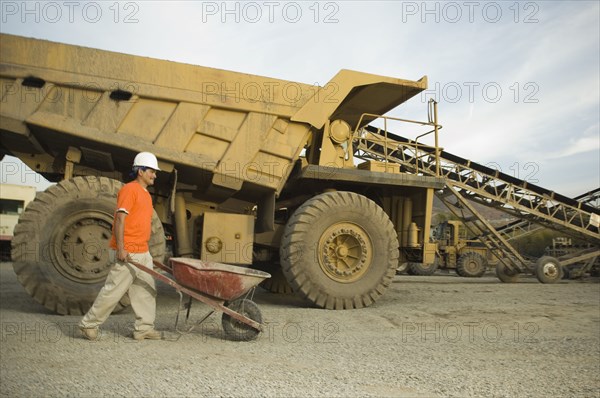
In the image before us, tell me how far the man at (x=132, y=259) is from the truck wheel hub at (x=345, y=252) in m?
2.77

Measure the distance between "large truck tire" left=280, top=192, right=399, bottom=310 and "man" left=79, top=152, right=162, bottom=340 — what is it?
2.40 m

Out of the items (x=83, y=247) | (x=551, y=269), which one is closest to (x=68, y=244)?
(x=83, y=247)

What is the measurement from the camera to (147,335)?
13.9 ft

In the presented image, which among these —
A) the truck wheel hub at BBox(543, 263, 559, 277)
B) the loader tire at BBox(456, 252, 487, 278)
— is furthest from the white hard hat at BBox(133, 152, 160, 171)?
the loader tire at BBox(456, 252, 487, 278)

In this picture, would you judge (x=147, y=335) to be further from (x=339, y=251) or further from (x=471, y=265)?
(x=471, y=265)

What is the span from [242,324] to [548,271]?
11679mm

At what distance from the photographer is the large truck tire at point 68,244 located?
17.4 ft

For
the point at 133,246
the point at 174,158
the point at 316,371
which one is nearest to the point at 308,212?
the point at 174,158

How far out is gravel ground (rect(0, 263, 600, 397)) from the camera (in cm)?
300

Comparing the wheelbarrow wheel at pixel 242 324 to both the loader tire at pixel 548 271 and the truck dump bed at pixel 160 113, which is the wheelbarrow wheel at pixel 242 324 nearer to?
the truck dump bed at pixel 160 113

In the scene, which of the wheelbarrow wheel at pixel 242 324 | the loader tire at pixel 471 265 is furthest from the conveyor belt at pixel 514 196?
the wheelbarrow wheel at pixel 242 324

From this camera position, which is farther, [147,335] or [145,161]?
[145,161]

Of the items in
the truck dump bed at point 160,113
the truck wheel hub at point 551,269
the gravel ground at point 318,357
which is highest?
the truck dump bed at point 160,113

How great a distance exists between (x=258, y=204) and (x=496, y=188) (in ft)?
43.1
